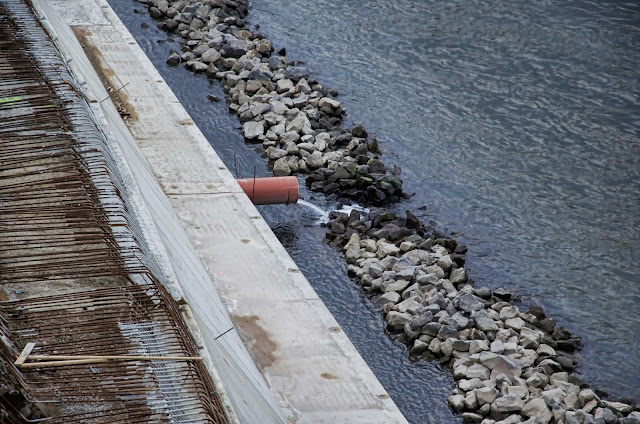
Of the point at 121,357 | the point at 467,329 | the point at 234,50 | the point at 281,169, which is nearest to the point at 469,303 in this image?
the point at 467,329

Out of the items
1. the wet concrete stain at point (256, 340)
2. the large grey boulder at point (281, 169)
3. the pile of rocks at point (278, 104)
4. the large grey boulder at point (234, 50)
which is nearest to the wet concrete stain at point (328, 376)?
the wet concrete stain at point (256, 340)

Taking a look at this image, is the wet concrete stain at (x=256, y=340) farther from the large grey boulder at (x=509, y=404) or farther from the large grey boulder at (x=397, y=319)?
the large grey boulder at (x=509, y=404)

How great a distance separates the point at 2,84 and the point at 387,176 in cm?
544

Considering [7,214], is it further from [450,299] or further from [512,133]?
[512,133]

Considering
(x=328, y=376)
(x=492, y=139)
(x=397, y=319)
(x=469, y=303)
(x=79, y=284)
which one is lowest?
(x=397, y=319)

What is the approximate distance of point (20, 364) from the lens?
475 cm

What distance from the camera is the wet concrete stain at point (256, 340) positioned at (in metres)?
7.16

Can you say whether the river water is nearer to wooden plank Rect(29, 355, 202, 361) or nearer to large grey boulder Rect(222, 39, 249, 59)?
large grey boulder Rect(222, 39, 249, 59)

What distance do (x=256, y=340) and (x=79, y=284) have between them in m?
2.01

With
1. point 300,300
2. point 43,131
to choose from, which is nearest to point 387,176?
point 300,300

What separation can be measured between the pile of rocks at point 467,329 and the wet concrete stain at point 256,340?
2.03 meters

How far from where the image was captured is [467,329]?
8789 millimetres

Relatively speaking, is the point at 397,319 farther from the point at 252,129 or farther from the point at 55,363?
the point at 252,129

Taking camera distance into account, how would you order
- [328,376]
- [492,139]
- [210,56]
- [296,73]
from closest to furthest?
[328,376]
[492,139]
[296,73]
[210,56]
